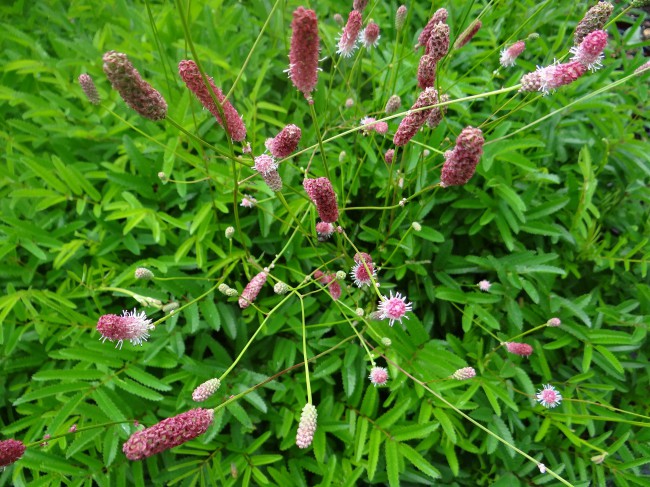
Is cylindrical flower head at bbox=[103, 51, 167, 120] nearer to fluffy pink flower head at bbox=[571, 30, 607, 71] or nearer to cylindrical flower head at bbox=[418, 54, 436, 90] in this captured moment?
cylindrical flower head at bbox=[418, 54, 436, 90]

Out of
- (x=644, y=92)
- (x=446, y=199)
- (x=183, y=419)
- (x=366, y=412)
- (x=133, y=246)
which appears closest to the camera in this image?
(x=183, y=419)

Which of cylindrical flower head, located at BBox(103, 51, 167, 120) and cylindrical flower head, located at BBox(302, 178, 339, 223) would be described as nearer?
cylindrical flower head, located at BBox(103, 51, 167, 120)

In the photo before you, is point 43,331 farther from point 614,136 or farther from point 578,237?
point 614,136

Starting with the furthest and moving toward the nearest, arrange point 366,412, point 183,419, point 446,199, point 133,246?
point 446,199
point 133,246
point 366,412
point 183,419

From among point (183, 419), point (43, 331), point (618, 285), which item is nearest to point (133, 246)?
point (43, 331)

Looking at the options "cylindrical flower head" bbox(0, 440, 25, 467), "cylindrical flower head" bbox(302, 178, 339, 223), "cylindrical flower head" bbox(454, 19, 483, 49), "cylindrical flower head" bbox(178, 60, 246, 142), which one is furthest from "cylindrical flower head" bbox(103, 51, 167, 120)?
"cylindrical flower head" bbox(454, 19, 483, 49)

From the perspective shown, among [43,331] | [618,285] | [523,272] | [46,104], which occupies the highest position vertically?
[46,104]
